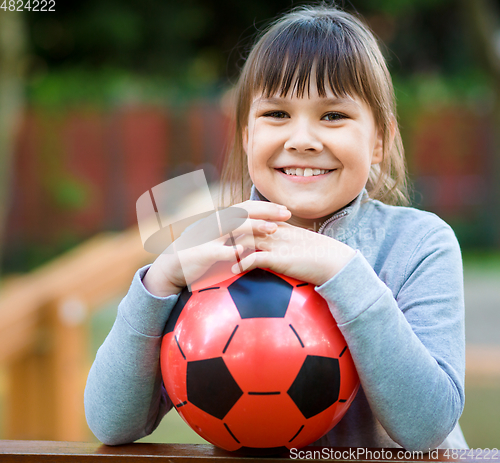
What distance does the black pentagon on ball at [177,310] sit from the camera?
1.32 metres

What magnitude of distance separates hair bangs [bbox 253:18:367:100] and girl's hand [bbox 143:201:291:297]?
0.32 meters

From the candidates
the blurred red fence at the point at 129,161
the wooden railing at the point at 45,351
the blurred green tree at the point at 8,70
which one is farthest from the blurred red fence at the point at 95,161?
the wooden railing at the point at 45,351

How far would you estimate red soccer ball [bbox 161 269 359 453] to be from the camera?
3.94 feet

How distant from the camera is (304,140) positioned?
142 centimetres

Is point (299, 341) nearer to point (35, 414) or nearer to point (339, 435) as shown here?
point (339, 435)

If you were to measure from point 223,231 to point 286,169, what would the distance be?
29cm

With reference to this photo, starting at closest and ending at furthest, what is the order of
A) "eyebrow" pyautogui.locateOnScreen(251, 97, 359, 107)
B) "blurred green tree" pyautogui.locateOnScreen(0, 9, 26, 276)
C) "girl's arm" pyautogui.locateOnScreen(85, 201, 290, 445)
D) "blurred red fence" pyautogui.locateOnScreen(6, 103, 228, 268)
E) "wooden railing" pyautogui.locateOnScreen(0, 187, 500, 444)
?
"girl's arm" pyautogui.locateOnScreen(85, 201, 290, 445), "eyebrow" pyautogui.locateOnScreen(251, 97, 359, 107), "wooden railing" pyautogui.locateOnScreen(0, 187, 500, 444), "blurred green tree" pyautogui.locateOnScreen(0, 9, 26, 276), "blurred red fence" pyautogui.locateOnScreen(6, 103, 228, 268)

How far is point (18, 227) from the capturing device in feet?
35.5

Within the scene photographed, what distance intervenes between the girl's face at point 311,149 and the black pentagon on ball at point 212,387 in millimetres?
489

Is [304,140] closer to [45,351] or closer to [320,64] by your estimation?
[320,64]

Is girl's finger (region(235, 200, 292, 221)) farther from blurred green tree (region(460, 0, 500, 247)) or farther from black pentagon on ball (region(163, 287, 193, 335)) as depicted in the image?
blurred green tree (region(460, 0, 500, 247))

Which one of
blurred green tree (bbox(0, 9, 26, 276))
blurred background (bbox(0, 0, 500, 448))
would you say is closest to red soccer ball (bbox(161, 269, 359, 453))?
blurred green tree (bbox(0, 9, 26, 276))

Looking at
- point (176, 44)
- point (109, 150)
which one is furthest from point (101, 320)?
point (176, 44)

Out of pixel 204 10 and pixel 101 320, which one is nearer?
pixel 101 320
